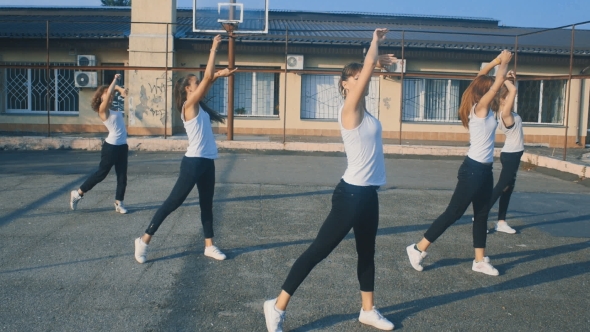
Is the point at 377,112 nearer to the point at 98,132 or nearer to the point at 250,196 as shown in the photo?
the point at 98,132

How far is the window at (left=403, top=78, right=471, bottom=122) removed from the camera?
1894cm

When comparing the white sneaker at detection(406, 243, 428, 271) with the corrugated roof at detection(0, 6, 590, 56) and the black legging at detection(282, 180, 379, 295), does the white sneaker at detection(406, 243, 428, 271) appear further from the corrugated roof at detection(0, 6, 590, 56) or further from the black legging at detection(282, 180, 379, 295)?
the corrugated roof at detection(0, 6, 590, 56)

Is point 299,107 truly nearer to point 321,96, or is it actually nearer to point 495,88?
point 321,96

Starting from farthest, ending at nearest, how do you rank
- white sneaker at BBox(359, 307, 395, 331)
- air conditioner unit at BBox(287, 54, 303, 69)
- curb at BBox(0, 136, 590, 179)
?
air conditioner unit at BBox(287, 54, 303, 69) → curb at BBox(0, 136, 590, 179) → white sneaker at BBox(359, 307, 395, 331)

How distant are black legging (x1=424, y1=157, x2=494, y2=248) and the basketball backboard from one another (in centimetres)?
917

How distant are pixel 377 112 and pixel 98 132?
833 centimetres

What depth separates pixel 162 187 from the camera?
9656 millimetres

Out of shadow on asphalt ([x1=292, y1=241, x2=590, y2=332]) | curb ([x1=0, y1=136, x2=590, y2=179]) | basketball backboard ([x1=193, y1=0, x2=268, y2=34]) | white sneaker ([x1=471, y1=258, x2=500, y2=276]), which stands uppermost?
basketball backboard ([x1=193, y1=0, x2=268, y2=34])

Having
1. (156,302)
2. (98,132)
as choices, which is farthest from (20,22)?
(156,302)

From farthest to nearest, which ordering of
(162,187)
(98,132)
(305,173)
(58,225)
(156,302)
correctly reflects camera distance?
(98,132)
(305,173)
(162,187)
(58,225)
(156,302)

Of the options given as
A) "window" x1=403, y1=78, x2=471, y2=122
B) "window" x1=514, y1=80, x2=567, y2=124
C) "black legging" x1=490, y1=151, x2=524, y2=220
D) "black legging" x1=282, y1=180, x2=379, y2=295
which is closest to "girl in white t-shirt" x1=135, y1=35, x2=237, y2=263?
"black legging" x1=282, y1=180, x2=379, y2=295

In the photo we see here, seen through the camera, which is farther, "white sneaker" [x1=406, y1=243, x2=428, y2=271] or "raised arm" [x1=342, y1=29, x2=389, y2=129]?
"white sneaker" [x1=406, y1=243, x2=428, y2=271]

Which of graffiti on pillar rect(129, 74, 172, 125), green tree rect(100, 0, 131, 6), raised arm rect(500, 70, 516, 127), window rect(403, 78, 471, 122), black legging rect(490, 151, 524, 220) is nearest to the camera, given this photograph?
raised arm rect(500, 70, 516, 127)

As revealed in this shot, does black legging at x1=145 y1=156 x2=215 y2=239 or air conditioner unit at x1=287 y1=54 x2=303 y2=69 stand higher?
air conditioner unit at x1=287 y1=54 x2=303 y2=69
